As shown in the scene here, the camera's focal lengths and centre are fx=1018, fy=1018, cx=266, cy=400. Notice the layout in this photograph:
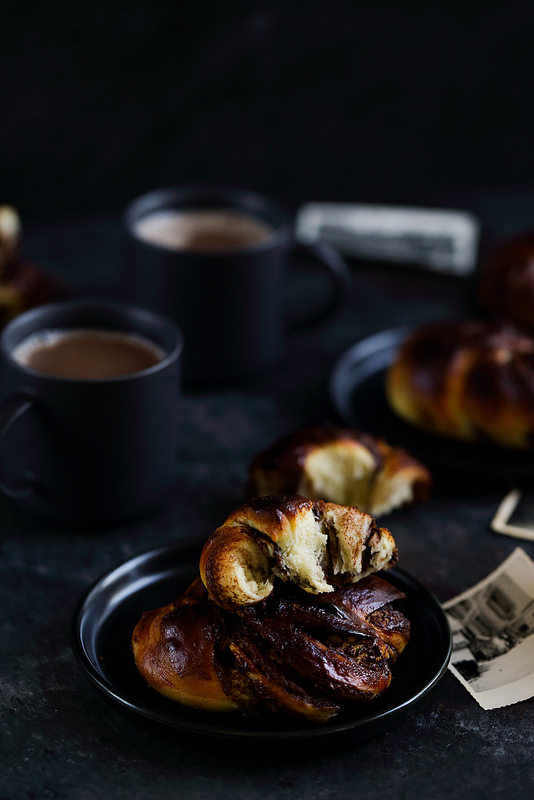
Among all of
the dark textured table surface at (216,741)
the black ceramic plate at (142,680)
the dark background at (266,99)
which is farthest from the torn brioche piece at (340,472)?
the dark background at (266,99)

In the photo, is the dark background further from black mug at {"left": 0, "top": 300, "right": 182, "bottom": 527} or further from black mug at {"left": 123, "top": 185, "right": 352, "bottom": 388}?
black mug at {"left": 0, "top": 300, "right": 182, "bottom": 527}

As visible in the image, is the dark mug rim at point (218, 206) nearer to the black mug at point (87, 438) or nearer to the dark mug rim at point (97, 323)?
the dark mug rim at point (97, 323)

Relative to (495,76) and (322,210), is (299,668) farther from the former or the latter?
(495,76)

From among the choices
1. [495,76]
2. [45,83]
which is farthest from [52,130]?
[495,76]

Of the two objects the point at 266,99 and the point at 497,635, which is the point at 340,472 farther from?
the point at 266,99

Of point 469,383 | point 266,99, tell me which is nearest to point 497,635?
point 469,383
